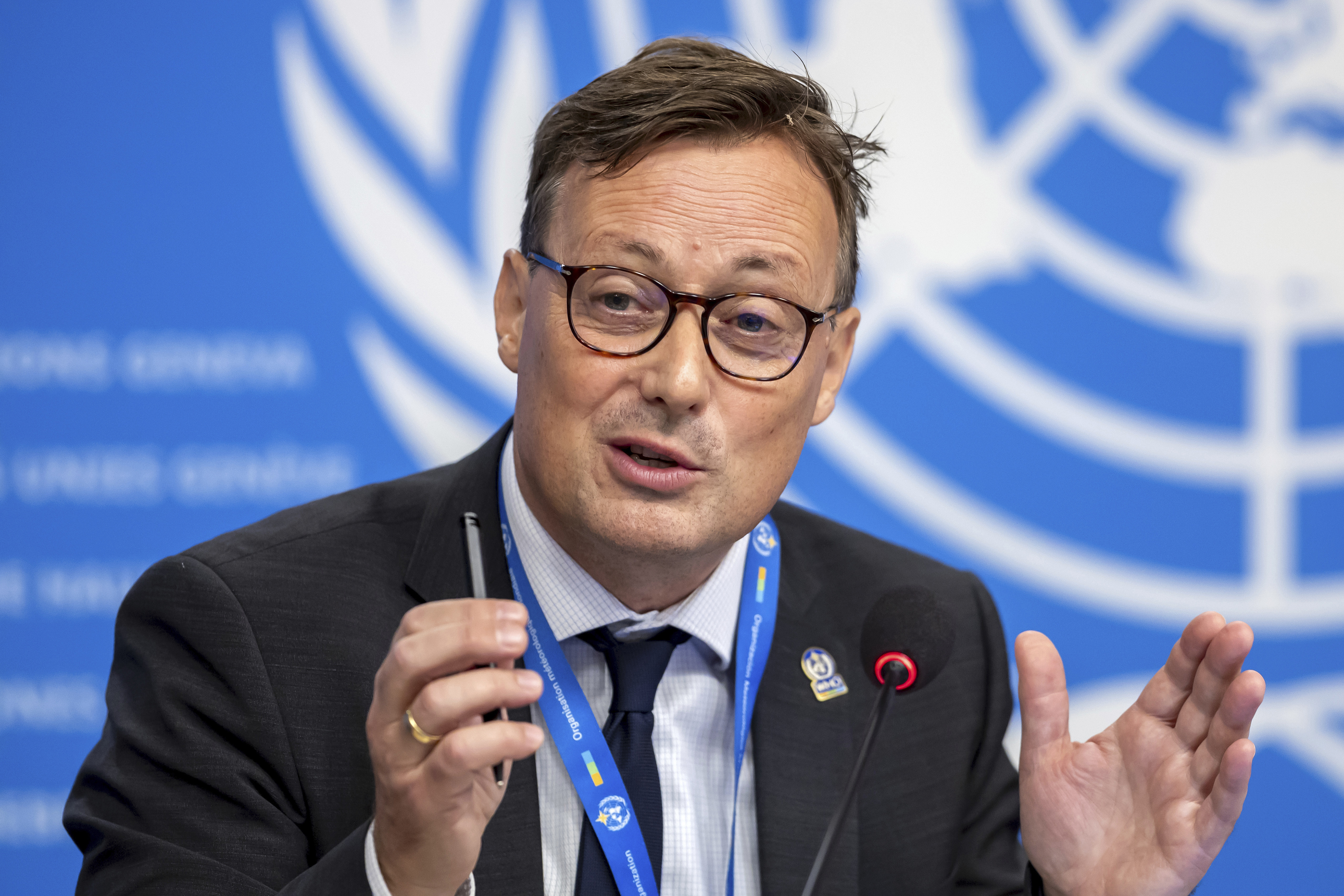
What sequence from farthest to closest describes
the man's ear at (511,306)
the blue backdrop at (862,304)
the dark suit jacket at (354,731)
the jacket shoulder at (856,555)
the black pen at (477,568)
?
1. the blue backdrop at (862,304)
2. the jacket shoulder at (856,555)
3. the man's ear at (511,306)
4. the dark suit jacket at (354,731)
5. the black pen at (477,568)

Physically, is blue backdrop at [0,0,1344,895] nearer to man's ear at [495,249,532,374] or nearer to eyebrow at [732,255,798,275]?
man's ear at [495,249,532,374]

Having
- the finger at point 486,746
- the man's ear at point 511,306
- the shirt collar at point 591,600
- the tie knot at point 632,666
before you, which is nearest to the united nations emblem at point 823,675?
the shirt collar at point 591,600

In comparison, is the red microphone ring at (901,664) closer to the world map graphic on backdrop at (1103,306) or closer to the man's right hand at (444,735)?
the man's right hand at (444,735)

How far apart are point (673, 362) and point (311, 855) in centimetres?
95

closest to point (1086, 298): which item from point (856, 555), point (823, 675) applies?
point (856, 555)

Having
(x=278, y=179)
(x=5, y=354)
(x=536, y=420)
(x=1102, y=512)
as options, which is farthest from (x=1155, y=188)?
(x=5, y=354)

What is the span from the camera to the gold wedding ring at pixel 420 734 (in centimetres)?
126

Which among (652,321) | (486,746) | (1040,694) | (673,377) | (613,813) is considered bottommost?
(613,813)

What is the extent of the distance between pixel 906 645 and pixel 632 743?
→ 54 cm

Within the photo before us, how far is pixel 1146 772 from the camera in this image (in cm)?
170

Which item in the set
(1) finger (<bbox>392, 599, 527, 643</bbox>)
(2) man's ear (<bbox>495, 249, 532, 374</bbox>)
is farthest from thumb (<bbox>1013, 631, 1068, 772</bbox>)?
(2) man's ear (<bbox>495, 249, 532, 374</bbox>)

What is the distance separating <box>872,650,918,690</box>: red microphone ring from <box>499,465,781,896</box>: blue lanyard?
49 centimetres

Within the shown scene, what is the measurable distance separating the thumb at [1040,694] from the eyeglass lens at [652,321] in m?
0.58

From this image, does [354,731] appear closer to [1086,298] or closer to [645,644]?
[645,644]
